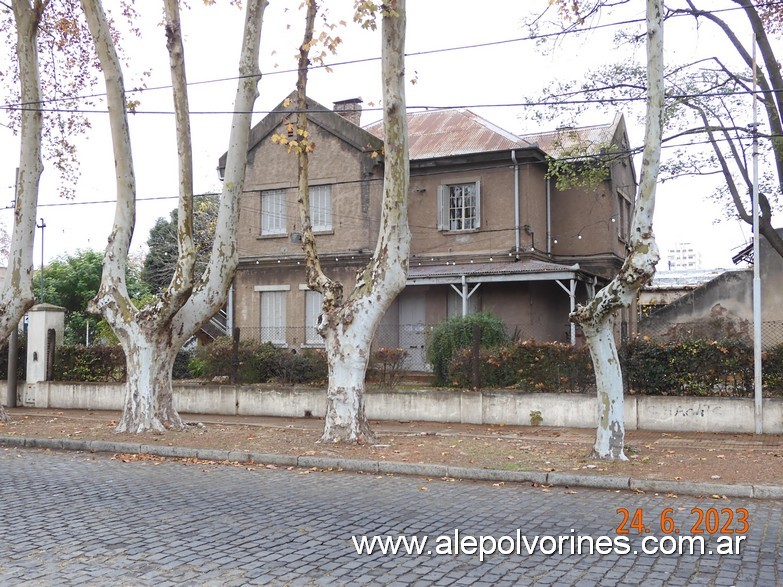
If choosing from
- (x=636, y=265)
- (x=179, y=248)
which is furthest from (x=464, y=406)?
(x=636, y=265)

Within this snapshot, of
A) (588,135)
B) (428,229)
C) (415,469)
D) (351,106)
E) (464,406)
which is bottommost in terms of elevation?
(415,469)

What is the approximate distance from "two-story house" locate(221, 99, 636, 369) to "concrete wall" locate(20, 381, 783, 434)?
4450 mm

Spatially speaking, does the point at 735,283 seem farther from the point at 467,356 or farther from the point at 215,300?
the point at 215,300

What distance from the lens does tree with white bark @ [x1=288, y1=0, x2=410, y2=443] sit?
12.0 meters

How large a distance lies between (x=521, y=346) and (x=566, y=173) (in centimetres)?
773

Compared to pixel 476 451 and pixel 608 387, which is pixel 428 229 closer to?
pixel 476 451

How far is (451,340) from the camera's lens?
1722 centimetres

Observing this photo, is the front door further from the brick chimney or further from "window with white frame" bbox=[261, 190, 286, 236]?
the brick chimney

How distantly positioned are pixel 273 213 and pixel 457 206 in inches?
248

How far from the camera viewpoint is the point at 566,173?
70.4ft

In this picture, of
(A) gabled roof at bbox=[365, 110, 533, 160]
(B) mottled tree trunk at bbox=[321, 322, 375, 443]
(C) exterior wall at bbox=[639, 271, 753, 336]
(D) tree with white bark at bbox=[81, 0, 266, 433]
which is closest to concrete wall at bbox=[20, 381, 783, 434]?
(D) tree with white bark at bbox=[81, 0, 266, 433]

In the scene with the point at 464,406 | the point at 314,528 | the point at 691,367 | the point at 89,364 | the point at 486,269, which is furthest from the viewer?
the point at 486,269

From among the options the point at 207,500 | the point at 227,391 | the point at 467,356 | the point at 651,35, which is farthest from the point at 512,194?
the point at 207,500

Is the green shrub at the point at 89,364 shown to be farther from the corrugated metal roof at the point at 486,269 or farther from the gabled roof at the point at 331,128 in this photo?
the gabled roof at the point at 331,128
